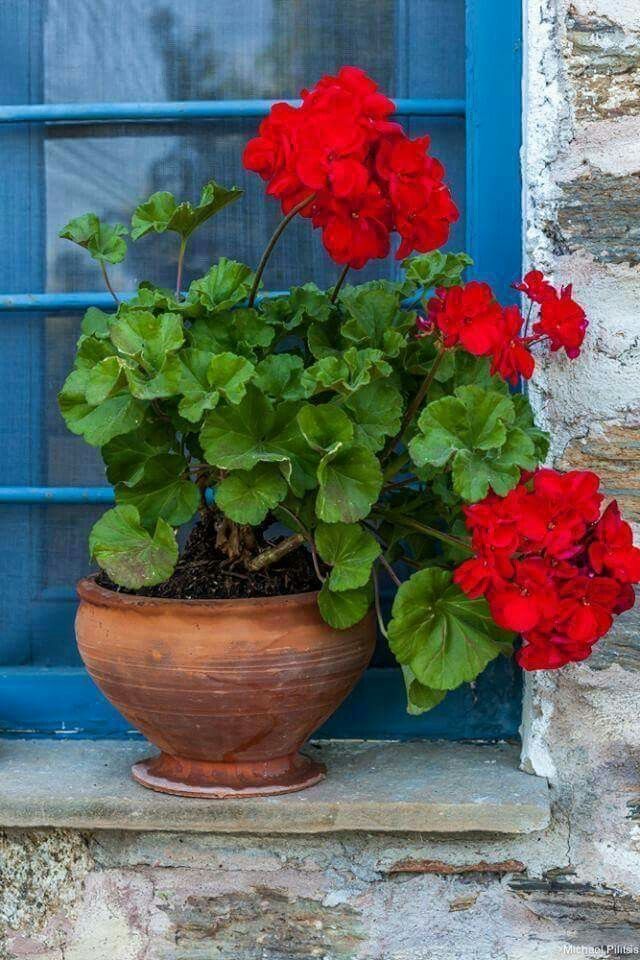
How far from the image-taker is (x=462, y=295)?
134 centimetres

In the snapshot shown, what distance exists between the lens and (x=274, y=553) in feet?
4.91

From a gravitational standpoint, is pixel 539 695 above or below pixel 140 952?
above

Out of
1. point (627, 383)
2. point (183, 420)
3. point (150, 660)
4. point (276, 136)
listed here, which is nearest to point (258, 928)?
point (150, 660)

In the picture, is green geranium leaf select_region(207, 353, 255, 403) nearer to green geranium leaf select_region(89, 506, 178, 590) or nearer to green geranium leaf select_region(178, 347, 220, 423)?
green geranium leaf select_region(178, 347, 220, 423)

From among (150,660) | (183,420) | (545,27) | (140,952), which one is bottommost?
(140,952)

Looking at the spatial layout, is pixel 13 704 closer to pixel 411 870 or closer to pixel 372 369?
pixel 411 870

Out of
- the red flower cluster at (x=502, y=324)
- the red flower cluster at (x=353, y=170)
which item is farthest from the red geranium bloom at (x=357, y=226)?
the red flower cluster at (x=502, y=324)

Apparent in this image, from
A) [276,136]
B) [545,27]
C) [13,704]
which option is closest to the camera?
[276,136]

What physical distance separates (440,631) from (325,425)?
0.28 m

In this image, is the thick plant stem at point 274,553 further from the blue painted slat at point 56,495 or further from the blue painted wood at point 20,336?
the blue painted wood at point 20,336

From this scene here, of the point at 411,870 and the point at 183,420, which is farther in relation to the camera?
the point at 411,870

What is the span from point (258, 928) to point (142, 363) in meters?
0.76

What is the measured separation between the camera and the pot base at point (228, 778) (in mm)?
1485

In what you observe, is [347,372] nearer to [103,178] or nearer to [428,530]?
[428,530]
